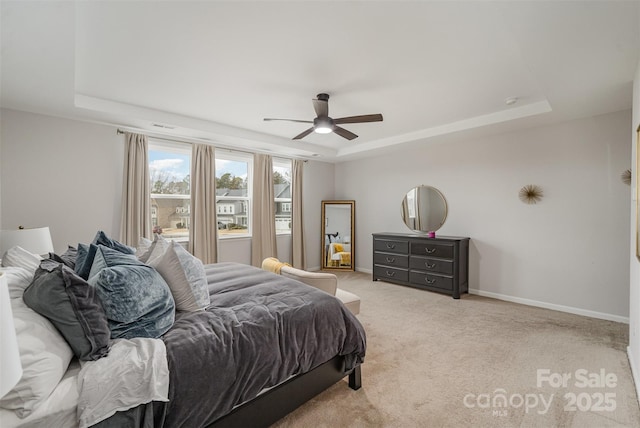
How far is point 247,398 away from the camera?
1523 mm

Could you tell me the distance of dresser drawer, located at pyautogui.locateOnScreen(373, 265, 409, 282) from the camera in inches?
188

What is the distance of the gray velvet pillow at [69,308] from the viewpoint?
1185 millimetres

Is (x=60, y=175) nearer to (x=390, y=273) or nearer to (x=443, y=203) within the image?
(x=390, y=273)

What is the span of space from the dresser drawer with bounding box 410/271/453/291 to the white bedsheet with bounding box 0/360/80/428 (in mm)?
4246

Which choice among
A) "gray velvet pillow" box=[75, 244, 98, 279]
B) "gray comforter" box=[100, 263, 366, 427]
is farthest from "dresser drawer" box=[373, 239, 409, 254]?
"gray velvet pillow" box=[75, 244, 98, 279]

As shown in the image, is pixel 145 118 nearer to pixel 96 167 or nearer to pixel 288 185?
pixel 96 167

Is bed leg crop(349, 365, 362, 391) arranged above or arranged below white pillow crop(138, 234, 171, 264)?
below

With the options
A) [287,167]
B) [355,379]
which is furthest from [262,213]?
[355,379]

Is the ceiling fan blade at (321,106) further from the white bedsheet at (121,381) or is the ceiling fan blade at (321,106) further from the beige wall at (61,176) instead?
the beige wall at (61,176)

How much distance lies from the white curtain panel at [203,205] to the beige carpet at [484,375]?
2.58m

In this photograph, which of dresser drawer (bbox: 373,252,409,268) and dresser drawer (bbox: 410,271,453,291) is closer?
dresser drawer (bbox: 410,271,453,291)

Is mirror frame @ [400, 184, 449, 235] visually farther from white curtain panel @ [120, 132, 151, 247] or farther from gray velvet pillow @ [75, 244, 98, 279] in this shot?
gray velvet pillow @ [75, 244, 98, 279]

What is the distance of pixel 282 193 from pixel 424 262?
9.65 ft

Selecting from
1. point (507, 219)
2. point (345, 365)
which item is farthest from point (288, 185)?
point (345, 365)
